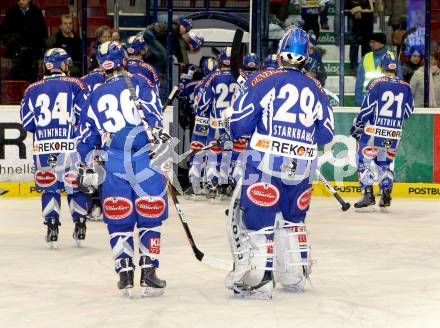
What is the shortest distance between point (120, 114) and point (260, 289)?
1.66 m

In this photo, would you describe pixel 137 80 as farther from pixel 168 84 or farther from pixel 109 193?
pixel 168 84

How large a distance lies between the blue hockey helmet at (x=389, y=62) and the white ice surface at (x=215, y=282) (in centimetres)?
191

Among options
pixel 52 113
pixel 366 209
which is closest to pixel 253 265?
pixel 52 113

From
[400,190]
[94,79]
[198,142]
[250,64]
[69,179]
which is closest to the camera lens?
[69,179]

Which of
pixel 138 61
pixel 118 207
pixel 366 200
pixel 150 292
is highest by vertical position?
pixel 138 61

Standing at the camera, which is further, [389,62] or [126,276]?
[389,62]

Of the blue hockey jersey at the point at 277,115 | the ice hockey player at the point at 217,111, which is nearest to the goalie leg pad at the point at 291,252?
the blue hockey jersey at the point at 277,115

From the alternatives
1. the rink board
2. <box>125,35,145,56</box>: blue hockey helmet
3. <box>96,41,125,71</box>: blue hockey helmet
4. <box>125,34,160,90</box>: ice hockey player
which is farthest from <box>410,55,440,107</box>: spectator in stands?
<box>96,41,125,71</box>: blue hockey helmet

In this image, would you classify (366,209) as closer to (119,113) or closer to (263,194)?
(263,194)

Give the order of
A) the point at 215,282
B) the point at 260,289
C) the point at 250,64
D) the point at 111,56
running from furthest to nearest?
the point at 250,64 < the point at 215,282 < the point at 111,56 < the point at 260,289

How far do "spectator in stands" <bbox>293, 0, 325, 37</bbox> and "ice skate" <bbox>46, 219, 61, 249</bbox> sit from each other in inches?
288

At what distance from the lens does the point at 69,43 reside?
18062 millimetres

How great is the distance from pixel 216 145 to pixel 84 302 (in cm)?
765

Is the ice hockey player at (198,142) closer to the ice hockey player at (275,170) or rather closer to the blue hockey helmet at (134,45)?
the blue hockey helmet at (134,45)
